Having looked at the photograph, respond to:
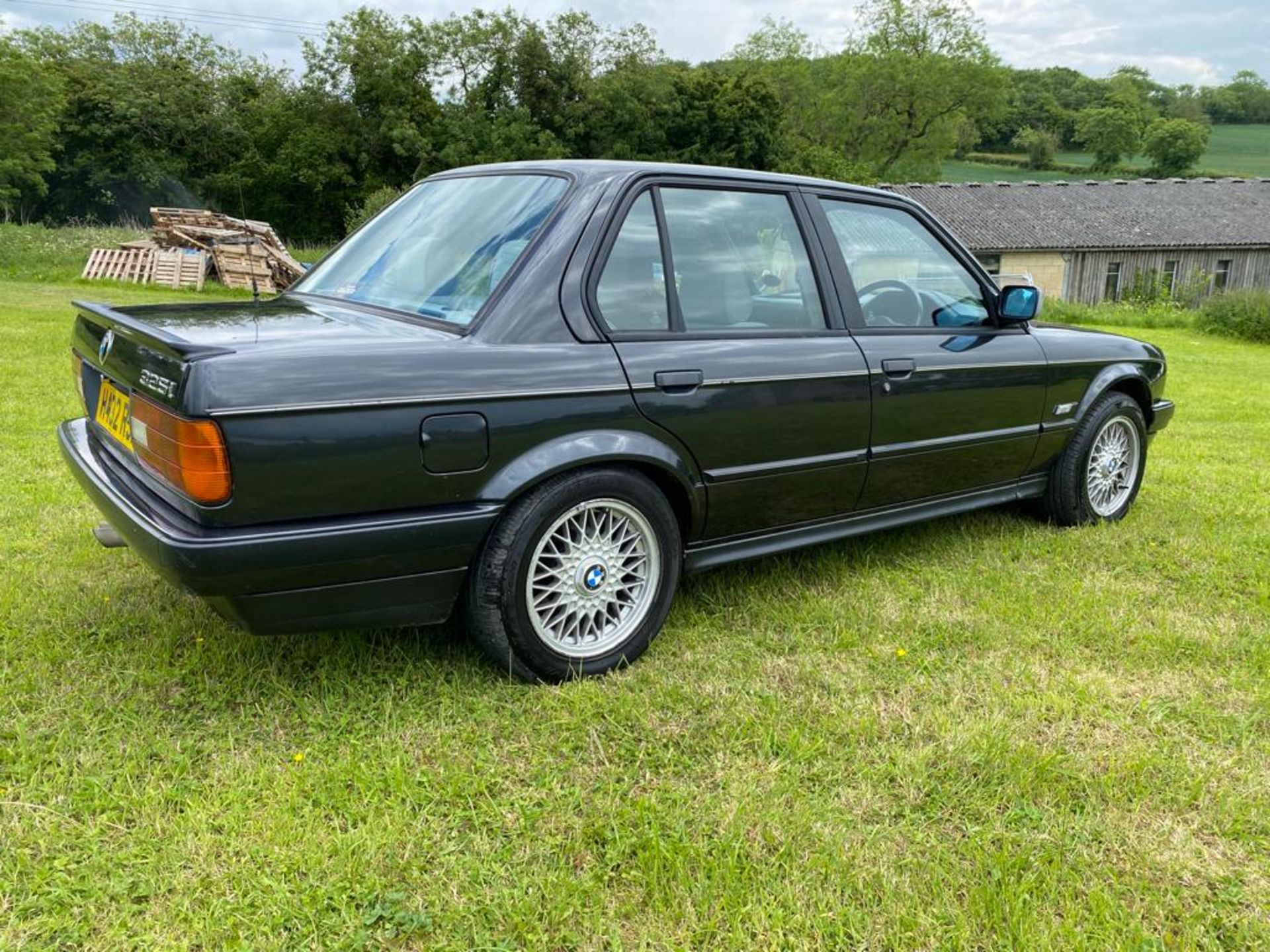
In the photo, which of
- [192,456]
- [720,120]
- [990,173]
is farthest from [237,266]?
[990,173]

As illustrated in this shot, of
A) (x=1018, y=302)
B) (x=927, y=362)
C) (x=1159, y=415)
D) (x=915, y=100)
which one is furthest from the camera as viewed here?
(x=915, y=100)

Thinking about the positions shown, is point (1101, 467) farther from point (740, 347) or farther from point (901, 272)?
point (740, 347)

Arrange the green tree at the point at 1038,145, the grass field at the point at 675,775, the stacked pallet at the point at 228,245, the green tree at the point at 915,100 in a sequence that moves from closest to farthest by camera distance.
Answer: the grass field at the point at 675,775 < the stacked pallet at the point at 228,245 < the green tree at the point at 915,100 < the green tree at the point at 1038,145

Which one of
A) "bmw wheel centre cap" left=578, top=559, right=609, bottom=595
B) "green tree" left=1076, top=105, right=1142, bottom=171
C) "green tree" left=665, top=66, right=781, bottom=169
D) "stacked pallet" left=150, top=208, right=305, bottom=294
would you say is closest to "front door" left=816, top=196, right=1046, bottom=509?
"bmw wheel centre cap" left=578, top=559, right=609, bottom=595

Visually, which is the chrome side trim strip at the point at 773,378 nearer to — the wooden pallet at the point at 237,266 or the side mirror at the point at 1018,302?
the side mirror at the point at 1018,302

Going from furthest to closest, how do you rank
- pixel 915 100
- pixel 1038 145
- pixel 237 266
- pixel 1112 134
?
pixel 1038 145, pixel 1112 134, pixel 915 100, pixel 237 266

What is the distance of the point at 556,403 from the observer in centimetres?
260

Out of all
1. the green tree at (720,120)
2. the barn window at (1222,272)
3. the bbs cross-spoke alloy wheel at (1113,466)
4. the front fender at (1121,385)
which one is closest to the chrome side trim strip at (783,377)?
the front fender at (1121,385)

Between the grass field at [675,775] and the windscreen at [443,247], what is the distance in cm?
117

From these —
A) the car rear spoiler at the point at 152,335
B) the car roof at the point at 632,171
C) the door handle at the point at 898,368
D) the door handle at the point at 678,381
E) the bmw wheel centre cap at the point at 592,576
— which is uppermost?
the car roof at the point at 632,171

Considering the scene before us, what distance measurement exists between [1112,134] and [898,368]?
276 ft

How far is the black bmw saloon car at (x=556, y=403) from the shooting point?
89.2 inches

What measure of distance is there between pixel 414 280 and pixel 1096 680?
2565 mm

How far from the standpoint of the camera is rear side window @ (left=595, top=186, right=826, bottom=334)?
2885 millimetres
